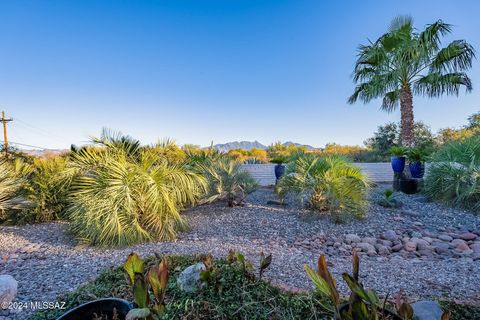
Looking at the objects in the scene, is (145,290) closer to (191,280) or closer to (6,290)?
(191,280)

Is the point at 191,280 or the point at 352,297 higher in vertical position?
the point at 352,297

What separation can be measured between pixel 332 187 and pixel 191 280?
3335 millimetres

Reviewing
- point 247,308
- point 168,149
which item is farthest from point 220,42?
point 247,308

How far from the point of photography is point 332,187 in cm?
443

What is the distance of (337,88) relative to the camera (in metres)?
11.3

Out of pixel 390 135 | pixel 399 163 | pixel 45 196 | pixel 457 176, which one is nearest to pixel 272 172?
pixel 399 163

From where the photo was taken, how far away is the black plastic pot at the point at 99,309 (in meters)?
1.33

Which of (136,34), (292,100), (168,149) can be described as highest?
(136,34)

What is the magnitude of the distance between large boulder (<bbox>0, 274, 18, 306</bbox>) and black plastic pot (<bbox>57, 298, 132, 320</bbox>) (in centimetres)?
82

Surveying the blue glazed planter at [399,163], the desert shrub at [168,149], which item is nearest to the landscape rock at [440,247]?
the blue glazed planter at [399,163]

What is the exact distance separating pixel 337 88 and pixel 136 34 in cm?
841

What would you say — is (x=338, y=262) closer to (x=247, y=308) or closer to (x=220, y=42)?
(x=247, y=308)

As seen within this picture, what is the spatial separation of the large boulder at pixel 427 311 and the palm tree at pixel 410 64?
A: 948cm

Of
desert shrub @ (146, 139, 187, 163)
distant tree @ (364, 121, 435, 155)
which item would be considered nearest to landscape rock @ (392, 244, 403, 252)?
desert shrub @ (146, 139, 187, 163)
